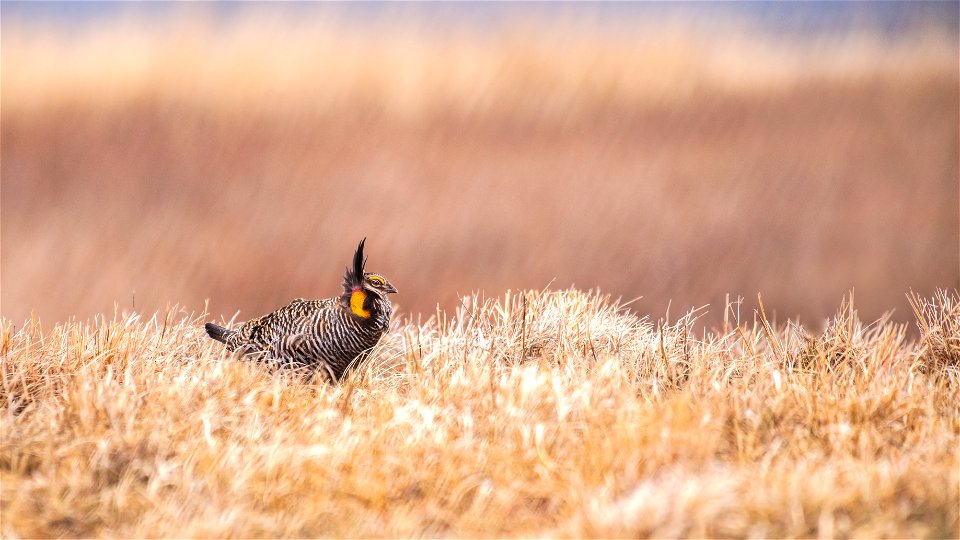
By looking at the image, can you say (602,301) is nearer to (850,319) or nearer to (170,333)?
(850,319)

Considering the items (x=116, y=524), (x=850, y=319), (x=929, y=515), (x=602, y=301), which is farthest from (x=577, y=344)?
(x=116, y=524)

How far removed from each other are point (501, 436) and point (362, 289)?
39.7 inches

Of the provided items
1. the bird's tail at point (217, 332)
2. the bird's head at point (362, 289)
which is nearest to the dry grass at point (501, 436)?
the bird's tail at point (217, 332)

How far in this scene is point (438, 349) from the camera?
3.80 metres

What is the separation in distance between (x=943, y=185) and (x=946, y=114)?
38 centimetres

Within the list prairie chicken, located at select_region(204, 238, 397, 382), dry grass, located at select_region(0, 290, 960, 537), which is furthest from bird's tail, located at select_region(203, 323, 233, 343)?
prairie chicken, located at select_region(204, 238, 397, 382)

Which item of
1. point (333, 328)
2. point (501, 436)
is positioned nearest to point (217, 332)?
point (333, 328)

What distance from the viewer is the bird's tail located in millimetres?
3926

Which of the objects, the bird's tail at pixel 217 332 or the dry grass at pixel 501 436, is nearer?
the dry grass at pixel 501 436

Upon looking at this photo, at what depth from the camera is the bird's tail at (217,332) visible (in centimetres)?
393

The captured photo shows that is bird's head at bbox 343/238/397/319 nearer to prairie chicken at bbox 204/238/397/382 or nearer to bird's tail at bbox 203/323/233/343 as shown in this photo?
prairie chicken at bbox 204/238/397/382

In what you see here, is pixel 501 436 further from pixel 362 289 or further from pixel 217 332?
pixel 217 332

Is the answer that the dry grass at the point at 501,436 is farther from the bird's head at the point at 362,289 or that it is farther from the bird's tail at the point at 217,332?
the bird's head at the point at 362,289

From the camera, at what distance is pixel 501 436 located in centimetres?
288
